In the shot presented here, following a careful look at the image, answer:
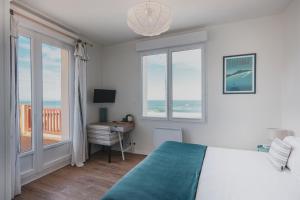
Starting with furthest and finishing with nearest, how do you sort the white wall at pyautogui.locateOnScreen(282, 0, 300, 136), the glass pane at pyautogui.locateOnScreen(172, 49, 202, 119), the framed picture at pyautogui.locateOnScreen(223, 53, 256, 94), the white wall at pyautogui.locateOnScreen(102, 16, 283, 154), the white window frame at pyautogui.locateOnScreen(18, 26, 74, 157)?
the glass pane at pyautogui.locateOnScreen(172, 49, 202, 119) → the framed picture at pyautogui.locateOnScreen(223, 53, 256, 94) → the white wall at pyautogui.locateOnScreen(102, 16, 283, 154) → the white window frame at pyautogui.locateOnScreen(18, 26, 74, 157) → the white wall at pyautogui.locateOnScreen(282, 0, 300, 136)

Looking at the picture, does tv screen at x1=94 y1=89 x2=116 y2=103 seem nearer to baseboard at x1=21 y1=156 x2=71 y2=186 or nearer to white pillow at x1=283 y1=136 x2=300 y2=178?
baseboard at x1=21 y1=156 x2=71 y2=186

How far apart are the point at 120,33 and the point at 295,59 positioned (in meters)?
2.96

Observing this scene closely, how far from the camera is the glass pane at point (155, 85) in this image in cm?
362

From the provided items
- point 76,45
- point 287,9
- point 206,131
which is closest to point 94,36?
point 76,45

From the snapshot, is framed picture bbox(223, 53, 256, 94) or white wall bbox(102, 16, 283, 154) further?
framed picture bbox(223, 53, 256, 94)

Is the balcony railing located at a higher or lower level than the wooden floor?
higher

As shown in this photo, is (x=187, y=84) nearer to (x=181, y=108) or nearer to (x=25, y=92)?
(x=181, y=108)

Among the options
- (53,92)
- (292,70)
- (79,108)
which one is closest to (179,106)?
(292,70)

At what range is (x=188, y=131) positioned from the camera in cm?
337

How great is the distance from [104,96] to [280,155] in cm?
324

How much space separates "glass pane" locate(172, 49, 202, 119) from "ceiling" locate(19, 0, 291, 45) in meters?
0.57

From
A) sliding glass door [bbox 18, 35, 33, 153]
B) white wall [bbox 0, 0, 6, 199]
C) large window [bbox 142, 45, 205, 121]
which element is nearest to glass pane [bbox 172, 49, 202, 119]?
large window [bbox 142, 45, 205, 121]

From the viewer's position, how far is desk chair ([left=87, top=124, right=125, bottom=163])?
3.33 m

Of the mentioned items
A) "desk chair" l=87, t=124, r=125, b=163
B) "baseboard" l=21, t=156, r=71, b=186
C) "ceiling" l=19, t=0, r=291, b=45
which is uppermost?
"ceiling" l=19, t=0, r=291, b=45
